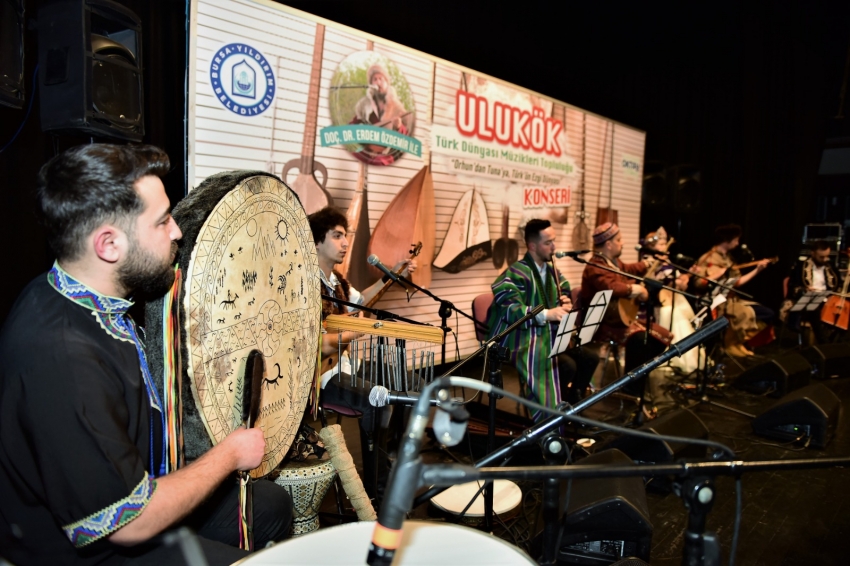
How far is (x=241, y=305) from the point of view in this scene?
159 cm

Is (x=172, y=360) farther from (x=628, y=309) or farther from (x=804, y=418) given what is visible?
(x=628, y=309)

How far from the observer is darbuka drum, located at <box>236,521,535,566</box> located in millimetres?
1210

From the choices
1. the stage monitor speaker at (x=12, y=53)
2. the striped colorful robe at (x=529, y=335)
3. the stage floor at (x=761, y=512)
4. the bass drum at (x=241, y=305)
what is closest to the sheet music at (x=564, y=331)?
the striped colorful robe at (x=529, y=335)

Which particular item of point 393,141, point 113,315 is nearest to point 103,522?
point 113,315

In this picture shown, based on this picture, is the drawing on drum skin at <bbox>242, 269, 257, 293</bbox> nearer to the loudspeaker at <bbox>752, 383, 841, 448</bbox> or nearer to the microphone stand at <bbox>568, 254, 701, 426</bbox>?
the microphone stand at <bbox>568, 254, 701, 426</bbox>

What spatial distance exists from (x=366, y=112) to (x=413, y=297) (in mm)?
1662

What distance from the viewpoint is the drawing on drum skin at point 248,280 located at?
1591 millimetres

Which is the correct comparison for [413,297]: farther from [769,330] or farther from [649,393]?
[769,330]

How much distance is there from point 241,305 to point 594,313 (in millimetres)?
2940

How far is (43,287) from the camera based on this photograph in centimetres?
133

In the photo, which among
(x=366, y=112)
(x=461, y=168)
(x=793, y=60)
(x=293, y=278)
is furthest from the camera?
(x=793, y=60)

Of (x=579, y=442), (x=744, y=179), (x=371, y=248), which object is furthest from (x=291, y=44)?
(x=744, y=179)

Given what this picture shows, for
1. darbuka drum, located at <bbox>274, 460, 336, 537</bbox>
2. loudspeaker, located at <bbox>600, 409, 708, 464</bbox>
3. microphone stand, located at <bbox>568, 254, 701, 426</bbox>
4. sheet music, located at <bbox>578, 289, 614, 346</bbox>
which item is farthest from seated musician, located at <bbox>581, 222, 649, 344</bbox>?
darbuka drum, located at <bbox>274, 460, 336, 537</bbox>

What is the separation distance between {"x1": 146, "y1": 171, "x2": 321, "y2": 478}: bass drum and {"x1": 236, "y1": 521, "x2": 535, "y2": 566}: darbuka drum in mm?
411
